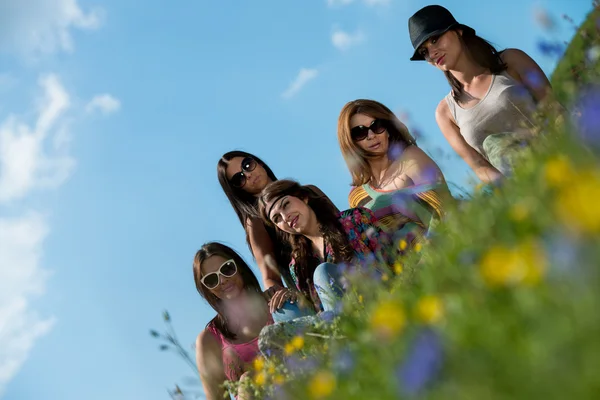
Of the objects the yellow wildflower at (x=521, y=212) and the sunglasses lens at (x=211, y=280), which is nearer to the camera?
the yellow wildflower at (x=521, y=212)

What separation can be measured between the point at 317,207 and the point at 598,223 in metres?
5.11

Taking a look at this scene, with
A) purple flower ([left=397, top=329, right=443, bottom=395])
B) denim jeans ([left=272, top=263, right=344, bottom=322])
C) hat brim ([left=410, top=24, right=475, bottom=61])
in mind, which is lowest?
purple flower ([left=397, top=329, right=443, bottom=395])

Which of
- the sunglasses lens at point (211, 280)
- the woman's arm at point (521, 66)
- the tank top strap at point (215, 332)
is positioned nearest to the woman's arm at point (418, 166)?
the woman's arm at point (521, 66)

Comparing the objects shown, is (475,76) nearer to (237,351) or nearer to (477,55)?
(477,55)

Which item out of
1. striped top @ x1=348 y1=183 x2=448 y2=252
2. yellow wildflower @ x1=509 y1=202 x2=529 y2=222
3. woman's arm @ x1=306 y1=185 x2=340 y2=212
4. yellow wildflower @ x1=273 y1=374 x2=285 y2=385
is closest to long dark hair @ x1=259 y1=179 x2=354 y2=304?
woman's arm @ x1=306 y1=185 x2=340 y2=212

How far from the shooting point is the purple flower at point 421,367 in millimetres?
1050

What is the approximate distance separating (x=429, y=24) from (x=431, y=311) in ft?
14.9

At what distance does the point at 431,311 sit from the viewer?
56.4 inches

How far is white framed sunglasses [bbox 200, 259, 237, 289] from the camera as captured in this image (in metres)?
6.08

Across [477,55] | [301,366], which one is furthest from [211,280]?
[301,366]

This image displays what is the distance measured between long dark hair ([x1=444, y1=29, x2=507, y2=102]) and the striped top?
3.10ft

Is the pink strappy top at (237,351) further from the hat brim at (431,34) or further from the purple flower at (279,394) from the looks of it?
the purple flower at (279,394)

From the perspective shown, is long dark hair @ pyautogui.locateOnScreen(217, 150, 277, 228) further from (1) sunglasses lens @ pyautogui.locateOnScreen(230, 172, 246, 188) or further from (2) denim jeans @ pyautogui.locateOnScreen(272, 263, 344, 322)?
(2) denim jeans @ pyautogui.locateOnScreen(272, 263, 344, 322)

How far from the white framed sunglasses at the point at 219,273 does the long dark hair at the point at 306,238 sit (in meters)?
0.57
